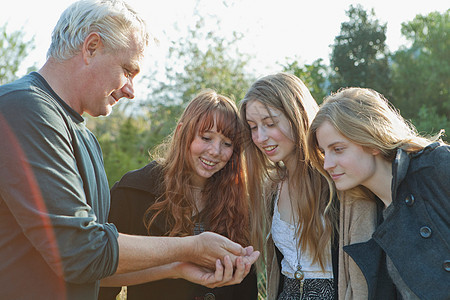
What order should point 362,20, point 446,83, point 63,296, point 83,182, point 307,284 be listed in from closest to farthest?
point 63,296 → point 83,182 → point 307,284 → point 446,83 → point 362,20

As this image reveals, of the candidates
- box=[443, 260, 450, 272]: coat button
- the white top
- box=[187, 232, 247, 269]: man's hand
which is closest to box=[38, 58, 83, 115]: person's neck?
box=[187, 232, 247, 269]: man's hand

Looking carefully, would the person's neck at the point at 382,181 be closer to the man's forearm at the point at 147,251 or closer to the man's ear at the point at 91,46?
the man's forearm at the point at 147,251

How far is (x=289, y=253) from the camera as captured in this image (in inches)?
131

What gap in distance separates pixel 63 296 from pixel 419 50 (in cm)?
1476

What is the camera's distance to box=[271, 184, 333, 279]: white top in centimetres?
319

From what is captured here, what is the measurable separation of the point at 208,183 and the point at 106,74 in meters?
1.74

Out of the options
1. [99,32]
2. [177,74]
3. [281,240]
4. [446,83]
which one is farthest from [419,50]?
[99,32]

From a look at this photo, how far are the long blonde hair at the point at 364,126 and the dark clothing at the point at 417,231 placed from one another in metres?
0.13

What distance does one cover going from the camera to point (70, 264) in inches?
66.7

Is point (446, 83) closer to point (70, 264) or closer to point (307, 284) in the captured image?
point (307, 284)

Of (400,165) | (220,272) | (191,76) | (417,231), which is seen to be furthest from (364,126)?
(191,76)

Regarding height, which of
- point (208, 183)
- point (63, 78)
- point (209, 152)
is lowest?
point (208, 183)

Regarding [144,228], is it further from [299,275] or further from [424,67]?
[424,67]

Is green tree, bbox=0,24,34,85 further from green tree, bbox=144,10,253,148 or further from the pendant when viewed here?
the pendant
